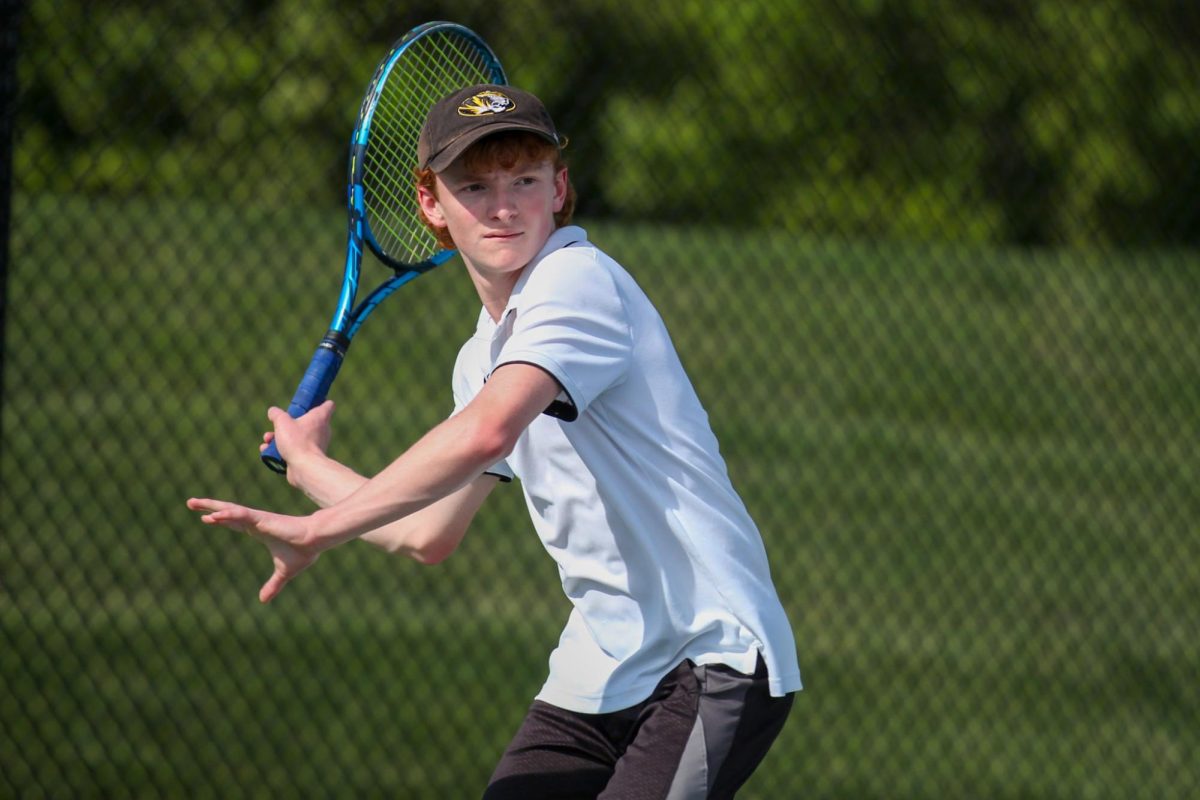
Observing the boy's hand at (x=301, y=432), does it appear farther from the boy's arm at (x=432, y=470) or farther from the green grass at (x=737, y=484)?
the green grass at (x=737, y=484)

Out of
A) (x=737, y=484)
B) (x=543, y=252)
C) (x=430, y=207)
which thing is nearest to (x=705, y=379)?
(x=737, y=484)

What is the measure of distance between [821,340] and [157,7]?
345 cm

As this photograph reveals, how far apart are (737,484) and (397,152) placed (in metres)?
3.98

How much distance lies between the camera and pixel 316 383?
2305 millimetres

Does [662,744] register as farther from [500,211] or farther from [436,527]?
[500,211]

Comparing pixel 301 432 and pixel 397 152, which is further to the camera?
pixel 397 152

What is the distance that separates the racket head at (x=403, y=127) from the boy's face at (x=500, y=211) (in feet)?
1.50

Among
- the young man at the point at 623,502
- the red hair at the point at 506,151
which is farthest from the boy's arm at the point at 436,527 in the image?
the red hair at the point at 506,151

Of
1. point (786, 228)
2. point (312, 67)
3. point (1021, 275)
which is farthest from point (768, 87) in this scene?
point (312, 67)

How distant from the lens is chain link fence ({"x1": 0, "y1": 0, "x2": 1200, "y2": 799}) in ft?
15.3

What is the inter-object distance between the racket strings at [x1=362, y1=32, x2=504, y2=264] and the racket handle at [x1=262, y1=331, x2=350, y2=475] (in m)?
0.34

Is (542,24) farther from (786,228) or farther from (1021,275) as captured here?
(1021,275)

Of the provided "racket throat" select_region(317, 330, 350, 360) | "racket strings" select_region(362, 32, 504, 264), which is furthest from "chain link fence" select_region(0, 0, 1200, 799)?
"racket throat" select_region(317, 330, 350, 360)

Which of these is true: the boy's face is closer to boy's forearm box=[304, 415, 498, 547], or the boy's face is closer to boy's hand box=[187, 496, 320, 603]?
boy's forearm box=[304, 415, 498, 547]
